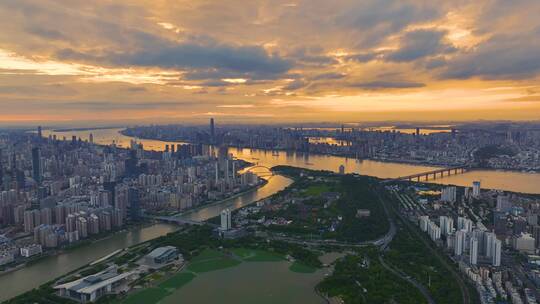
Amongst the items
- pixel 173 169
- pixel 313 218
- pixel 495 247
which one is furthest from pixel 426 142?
pixel 495 247

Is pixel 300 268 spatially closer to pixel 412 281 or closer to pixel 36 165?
pixel 412 281

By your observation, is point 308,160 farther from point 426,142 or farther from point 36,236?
point 36,236

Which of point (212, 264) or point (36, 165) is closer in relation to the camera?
point (212, 264)

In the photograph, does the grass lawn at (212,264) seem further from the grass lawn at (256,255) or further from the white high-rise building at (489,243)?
the white high-rise building at (489,243)

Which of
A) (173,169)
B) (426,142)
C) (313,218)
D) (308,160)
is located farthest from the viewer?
(426,142)

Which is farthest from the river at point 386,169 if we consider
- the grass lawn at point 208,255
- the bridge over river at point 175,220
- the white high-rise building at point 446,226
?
the grass lawn at point 208,255

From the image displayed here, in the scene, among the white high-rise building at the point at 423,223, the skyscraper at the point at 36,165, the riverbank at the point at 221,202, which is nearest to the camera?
the white high-rise building at the point at 423,223

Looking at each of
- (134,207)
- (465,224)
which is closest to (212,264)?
(134,207)
